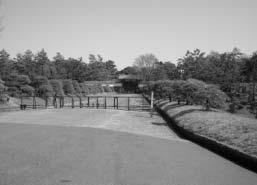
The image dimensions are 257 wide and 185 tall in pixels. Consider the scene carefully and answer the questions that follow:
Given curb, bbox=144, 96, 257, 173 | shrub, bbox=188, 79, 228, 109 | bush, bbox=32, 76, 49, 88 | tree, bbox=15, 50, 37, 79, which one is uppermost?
tree, bbox=15, 50, 37, 79

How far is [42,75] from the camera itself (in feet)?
171

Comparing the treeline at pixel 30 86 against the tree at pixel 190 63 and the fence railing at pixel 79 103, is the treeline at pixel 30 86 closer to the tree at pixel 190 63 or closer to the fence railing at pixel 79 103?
the fence railing at pixel 79 103

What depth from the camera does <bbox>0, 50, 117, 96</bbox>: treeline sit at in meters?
38.0

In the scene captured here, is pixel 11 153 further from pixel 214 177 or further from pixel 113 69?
pixel 113 69

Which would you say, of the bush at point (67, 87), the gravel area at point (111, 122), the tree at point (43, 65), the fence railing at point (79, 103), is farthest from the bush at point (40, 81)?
the gravel area at point (111, 122)

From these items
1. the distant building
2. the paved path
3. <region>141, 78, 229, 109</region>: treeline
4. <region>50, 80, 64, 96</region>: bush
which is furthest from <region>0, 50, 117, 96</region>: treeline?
the paved path

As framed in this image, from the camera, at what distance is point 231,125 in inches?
404

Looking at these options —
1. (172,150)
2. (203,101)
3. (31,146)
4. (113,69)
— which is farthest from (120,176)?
(113,69)

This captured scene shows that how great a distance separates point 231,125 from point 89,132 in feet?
20.7

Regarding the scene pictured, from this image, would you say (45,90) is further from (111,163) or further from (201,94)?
(111,163)

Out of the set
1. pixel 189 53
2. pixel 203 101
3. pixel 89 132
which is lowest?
pixel 89 132

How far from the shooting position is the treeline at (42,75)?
38025mm

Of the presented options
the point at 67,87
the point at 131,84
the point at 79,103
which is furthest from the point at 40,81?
the point at 131,84

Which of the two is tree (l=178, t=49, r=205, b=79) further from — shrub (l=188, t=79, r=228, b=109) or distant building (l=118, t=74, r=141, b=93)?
distant building (l=118, t=74, r=141, b=93)
